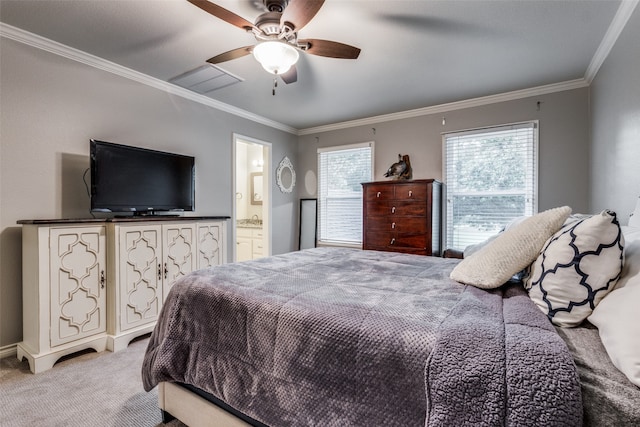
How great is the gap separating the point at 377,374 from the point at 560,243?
32.0 inches

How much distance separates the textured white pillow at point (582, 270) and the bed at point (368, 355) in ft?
0.19

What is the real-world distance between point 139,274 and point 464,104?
13.3 ft

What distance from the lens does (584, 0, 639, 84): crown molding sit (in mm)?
1985

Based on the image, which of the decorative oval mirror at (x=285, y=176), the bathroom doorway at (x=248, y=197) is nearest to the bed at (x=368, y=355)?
the decorative oval mirror at (x=285, y=176)

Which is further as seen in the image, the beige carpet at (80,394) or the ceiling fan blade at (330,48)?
the ceiling fan blade at (330,48)

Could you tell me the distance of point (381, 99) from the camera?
3.76m

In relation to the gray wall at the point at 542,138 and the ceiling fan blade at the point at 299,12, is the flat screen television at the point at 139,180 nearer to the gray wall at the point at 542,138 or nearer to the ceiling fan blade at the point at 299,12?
the ceiling fan blade at the point at 299,12

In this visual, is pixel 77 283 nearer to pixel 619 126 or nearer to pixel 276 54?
pixel 276 54

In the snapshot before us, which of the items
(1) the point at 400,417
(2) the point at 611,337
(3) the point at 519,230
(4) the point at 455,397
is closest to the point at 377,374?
(1) the point at 400,417

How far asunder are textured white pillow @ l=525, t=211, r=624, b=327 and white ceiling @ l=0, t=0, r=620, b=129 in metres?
1.75

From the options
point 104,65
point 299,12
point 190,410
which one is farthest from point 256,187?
point 190,410

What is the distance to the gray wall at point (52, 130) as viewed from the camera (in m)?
2.32

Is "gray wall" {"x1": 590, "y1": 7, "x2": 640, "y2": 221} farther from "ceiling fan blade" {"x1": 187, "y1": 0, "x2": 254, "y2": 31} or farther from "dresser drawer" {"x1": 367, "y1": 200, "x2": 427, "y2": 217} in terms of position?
"ceiling fan blade" {"x1": 187, "y1": 0, "x2": 254, "y2": 31}

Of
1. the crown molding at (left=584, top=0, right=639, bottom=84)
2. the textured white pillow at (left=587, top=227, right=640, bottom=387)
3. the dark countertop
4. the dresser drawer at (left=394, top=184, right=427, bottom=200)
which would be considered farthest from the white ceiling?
the textured white pillow at (left=587, top=227, right=640, bottom=387)
